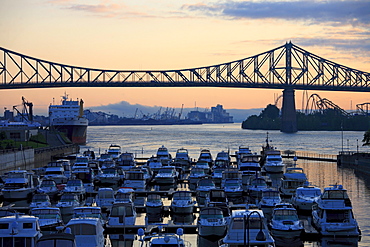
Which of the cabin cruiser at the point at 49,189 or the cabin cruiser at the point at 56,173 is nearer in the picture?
the cabin cruiser at the point at 49,189

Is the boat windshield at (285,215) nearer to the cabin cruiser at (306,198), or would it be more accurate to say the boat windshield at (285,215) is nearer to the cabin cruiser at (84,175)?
the cabin cruiser at (306,198)

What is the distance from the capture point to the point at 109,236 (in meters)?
25.7

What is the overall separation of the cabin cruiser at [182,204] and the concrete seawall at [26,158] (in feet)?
80.3

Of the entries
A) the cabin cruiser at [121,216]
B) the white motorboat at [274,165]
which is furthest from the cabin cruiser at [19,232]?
the white motorboat at [274,165]

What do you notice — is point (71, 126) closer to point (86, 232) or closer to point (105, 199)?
point (105, 199)

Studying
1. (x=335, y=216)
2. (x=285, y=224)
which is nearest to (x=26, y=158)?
(x=335, y=216)

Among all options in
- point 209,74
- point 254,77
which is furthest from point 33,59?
point 254,77

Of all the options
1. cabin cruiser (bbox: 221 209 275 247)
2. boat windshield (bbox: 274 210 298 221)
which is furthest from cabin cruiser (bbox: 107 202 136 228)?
cabin cruiser (bbox: 221 209 275 247)

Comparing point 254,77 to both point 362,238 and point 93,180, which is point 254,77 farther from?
point 362,238

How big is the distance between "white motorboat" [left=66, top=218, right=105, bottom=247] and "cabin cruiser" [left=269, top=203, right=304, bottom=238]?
672 cm

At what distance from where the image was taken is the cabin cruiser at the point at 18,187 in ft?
118

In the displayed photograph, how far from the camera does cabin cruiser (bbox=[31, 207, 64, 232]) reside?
24.7 meters

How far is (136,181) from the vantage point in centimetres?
3966

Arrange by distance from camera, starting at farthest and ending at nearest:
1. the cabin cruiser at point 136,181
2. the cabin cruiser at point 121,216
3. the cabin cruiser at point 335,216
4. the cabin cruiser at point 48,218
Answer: the cabin cruiser at point 136,181 → the cabin cruiser at point 121,216 → the cabin cruiser at point 335,216 → the cabin cruiser at point 48,218
